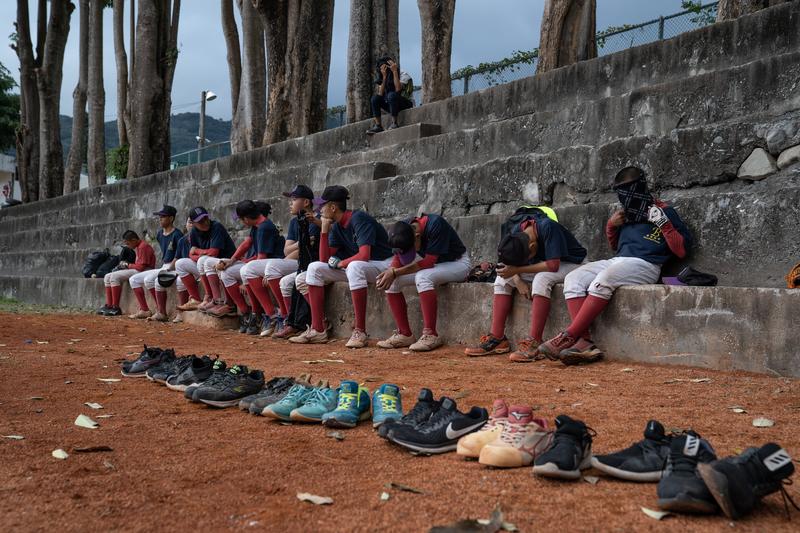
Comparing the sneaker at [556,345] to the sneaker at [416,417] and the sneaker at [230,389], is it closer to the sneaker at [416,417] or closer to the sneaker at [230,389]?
the sneaker at [230,389]

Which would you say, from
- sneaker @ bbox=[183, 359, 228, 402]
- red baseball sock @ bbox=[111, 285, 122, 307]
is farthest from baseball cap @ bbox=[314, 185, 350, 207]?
red baseball sock @ bbox=[111, 285, 122, 307]

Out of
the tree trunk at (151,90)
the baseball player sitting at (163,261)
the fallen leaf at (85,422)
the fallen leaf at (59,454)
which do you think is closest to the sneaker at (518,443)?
the fallen leaf at (59,454)

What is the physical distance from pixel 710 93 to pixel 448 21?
17.4ft

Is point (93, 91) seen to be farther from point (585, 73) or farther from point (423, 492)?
point (423, 492)

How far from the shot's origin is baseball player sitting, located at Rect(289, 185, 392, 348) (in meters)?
7.59

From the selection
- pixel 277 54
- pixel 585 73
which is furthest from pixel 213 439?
pixel 277 54

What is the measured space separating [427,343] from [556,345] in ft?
5.07

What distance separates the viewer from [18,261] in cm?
1972

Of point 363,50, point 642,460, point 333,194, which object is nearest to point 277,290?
point 333,194

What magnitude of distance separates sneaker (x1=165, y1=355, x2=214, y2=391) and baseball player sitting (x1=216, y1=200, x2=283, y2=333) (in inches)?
160

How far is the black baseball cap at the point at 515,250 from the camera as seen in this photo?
6.03 meters

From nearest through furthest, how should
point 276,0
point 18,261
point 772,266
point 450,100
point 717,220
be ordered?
point 772,266 → point 717,220 → point 450,100 → point 276,0 → point 18,261

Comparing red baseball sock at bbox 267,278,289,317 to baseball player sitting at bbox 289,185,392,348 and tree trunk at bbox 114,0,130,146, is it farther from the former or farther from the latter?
tree trunk at bbox 114,0,130,146

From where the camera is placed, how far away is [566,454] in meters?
2.79
